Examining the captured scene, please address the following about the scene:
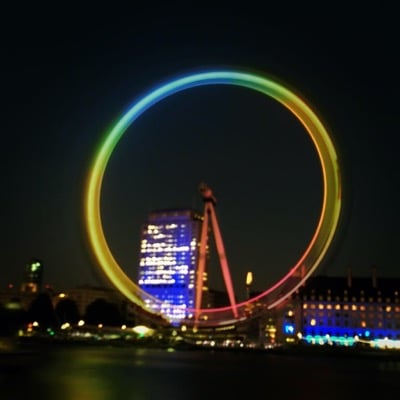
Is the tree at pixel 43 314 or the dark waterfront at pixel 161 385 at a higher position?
the dark waterfront at pixel 161 385

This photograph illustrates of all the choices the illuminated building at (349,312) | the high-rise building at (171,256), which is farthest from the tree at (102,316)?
the high-rise building at (171,256)

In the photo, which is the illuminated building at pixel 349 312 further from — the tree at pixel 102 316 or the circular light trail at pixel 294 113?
the circular light trail at pixel 294 113

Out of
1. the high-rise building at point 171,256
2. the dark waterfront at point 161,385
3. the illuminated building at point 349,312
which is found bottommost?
the illuminated building at point 349,312

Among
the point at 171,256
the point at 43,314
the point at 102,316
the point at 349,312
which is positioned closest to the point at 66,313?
the point at 102,316

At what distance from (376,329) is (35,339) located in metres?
51.5

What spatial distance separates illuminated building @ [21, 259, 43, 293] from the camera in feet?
492

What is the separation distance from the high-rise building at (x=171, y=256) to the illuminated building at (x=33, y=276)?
30048mm

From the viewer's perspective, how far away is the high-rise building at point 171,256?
431ft

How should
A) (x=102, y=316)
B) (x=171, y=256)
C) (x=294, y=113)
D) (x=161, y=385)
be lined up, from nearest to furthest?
(x=161, y=385), (x=294, y=113), (x=102, y=316), (x=171, y=256)

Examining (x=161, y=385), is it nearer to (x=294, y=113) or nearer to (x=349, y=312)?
(x=294, y=113)

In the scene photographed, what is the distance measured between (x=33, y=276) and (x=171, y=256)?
4070cm

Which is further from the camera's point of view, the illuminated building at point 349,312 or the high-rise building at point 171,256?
the high-rise building at point 171,256

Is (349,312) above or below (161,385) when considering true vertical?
below

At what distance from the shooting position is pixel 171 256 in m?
134
